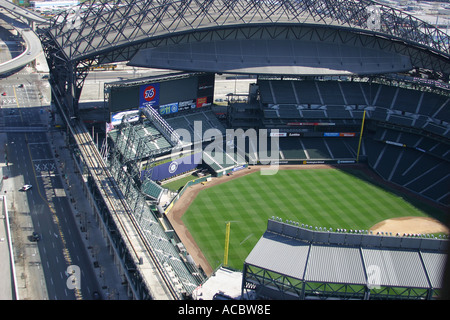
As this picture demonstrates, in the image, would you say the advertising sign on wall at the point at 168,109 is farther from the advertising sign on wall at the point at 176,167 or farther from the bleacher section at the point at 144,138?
the advertising sign on wall at the point at 176,167

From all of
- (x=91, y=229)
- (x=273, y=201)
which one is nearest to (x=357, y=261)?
(x=273, y=201)

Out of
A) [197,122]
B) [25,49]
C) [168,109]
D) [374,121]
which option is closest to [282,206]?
[197,122]

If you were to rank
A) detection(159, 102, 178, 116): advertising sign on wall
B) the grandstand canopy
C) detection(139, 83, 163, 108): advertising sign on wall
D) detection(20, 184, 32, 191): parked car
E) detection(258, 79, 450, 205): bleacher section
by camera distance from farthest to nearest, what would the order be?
1. detection(159, 102, 178, 116): advertising sign on wall
2. detection(258, 79, 450, 205): bleacher section
3. detection(139, 83, 163, 108): advertising sign on wall
4. detection(20, 184, 32, 191): parked car
5. the grandstand canopy

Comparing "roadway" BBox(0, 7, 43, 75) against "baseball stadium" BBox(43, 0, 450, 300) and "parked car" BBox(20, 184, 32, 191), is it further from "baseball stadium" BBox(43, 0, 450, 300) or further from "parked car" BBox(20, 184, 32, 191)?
"parked car" BBox(20, 184, 32, 191)

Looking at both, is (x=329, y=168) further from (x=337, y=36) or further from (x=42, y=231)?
(x=42, y=231)

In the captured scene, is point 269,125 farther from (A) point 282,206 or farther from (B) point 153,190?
(B) point 153,190

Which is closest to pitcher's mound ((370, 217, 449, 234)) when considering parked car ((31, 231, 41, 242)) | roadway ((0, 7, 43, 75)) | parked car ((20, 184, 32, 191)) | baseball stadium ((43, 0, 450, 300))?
baseball stadium ((43, 0, 450, 300))
